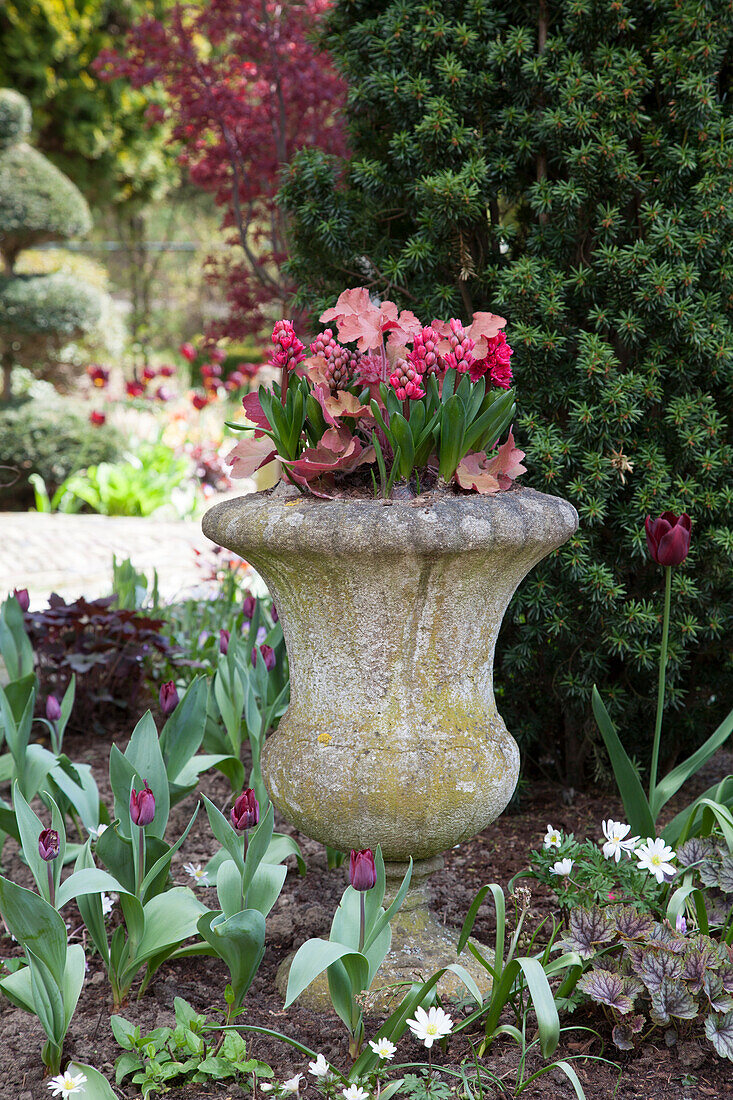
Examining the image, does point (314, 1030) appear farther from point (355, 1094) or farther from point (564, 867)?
point (564, 867)

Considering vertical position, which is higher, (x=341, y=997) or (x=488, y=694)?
(x=488, y=694)

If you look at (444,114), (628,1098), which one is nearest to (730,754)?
(628,1098)

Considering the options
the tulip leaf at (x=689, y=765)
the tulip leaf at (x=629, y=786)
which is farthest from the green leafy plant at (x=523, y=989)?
the tulip leaf at (x=689, y=765)

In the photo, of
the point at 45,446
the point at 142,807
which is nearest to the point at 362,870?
the point at 142,807

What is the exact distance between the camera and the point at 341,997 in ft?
5.00

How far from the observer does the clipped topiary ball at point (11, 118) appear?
8.00 meters

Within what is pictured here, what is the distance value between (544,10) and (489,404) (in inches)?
50.8

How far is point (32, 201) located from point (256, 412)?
7.43 meters

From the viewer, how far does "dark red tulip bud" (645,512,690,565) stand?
180 centimetres

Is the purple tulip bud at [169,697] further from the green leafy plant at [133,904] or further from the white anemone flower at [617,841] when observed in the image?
the white anemone flower at [617,841]

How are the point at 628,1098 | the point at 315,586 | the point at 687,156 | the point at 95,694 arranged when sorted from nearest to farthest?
the point at 628,1098
the point at 315,586
the point at 687,156
the point at 95,694

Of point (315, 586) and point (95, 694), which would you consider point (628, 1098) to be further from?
point (95, 694)

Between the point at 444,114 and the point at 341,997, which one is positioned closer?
the point at 341,997

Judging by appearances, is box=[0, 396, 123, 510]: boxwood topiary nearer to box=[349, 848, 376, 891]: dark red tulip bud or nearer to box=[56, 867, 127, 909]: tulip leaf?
box=[56, 867, 127, 909]: tulip leaf
